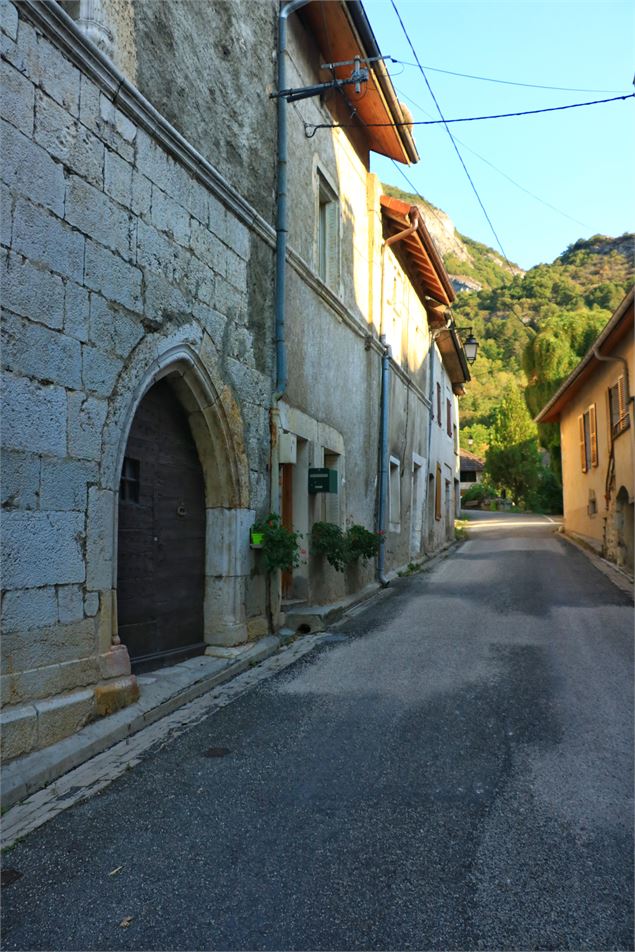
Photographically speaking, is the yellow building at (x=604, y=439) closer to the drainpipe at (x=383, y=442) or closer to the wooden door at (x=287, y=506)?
the drainpipe at (x=383, y=442)

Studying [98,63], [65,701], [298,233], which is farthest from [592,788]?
[298,233]

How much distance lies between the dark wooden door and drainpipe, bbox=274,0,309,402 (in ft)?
5.48

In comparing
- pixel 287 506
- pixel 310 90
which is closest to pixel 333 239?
pixel 310 90

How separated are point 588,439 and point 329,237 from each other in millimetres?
10551

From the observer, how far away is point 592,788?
390 centimetres

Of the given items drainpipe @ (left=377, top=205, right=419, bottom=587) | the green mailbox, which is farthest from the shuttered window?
the green mailbox

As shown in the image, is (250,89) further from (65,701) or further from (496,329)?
(496,329)

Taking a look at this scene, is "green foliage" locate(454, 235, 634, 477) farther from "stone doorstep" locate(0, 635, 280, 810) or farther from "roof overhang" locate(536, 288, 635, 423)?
"stone doorstep" locate(0, 635, 280, 810)

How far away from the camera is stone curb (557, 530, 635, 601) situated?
12164 millimetres

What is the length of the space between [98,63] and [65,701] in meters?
4.08

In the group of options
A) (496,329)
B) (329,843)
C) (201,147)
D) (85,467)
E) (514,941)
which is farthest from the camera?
(496,329)

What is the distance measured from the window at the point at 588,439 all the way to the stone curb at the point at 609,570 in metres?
2.04

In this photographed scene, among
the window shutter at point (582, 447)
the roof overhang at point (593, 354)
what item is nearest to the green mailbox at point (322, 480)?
the roof overhang at point (593, 354)

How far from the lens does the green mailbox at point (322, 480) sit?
30.1 feet
